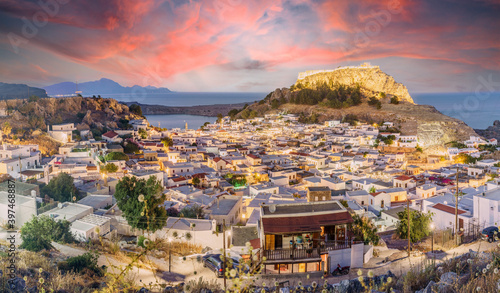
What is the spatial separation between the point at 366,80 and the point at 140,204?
56.3m

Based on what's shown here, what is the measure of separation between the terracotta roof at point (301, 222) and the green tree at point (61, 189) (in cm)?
748

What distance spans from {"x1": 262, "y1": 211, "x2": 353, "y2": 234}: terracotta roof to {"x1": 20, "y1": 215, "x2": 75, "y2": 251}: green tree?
3978 millimetres

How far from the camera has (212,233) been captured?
722 cm

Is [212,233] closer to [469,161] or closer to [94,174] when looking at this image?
[94,174]

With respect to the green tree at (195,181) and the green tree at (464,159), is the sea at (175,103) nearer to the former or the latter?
the green tree at (195,181)

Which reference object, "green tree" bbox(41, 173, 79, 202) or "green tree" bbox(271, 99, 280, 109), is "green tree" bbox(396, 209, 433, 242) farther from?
"green tree" bbox(271, 99, 280, 109)

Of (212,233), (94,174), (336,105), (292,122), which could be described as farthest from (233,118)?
(212,233)

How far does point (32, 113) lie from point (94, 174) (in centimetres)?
1449

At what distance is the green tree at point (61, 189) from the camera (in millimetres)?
9984

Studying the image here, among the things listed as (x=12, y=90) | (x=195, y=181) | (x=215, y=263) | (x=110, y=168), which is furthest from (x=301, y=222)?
(x=110, y=168)

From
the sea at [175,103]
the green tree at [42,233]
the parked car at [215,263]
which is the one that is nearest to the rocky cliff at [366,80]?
the sea at [175,103]

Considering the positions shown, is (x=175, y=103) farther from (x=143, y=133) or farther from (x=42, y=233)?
(x=42, y=233)

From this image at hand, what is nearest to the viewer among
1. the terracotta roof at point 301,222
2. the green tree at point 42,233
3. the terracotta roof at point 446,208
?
the terracotta roof at point 301,222

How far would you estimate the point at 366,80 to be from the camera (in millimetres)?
56969
